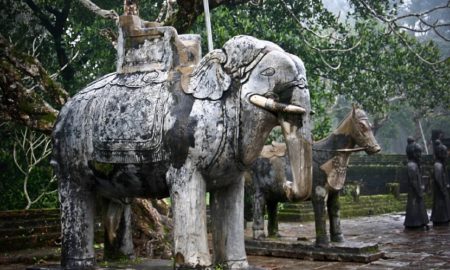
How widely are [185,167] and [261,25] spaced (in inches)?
413

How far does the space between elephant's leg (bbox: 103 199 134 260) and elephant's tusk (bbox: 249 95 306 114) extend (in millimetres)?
1854

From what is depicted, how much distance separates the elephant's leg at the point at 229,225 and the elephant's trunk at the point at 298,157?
684 mm

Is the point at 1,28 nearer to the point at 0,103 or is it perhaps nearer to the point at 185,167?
the point at 0,103

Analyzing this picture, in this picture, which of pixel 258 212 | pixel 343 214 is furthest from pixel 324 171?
pixel 343 214

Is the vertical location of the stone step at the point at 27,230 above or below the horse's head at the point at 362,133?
below

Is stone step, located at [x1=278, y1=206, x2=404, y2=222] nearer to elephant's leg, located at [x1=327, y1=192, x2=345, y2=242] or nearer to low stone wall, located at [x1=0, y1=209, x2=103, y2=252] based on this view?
elephant's leg, located at [x1=327, y1=192, x2=345, y2=242]

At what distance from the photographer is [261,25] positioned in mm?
14742

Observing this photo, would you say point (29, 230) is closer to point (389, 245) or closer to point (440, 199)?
point (389, 245)

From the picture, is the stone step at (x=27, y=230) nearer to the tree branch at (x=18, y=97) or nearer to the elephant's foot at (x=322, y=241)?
the tree branch at (x=18, y=97)

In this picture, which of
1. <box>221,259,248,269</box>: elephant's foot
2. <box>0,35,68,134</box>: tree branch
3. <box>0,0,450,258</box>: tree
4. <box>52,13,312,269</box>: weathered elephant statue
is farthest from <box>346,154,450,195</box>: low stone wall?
<box>52,13,312,269</box>: weathered elephant statue

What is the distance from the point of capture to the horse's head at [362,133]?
28.1 feet

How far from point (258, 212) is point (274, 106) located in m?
4.63

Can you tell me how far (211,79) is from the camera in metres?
4.96

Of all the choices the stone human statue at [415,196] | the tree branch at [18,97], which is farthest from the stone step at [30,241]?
the stone human statue at [415,196]
